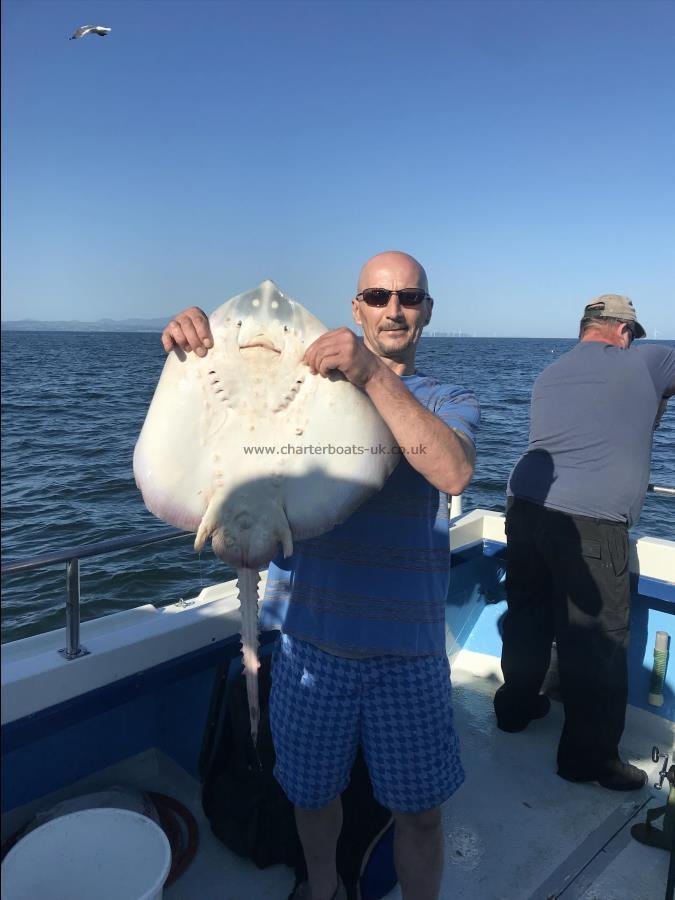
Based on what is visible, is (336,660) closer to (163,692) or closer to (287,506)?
(287,506)

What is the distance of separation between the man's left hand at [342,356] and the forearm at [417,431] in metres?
0.04

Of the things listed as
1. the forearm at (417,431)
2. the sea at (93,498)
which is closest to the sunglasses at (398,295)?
the forearm at (417,431)

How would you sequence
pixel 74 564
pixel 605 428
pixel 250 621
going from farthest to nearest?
pixel 605 428
pixel 74 564
pixel 250 621

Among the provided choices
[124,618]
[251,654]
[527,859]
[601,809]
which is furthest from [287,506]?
[601,809]

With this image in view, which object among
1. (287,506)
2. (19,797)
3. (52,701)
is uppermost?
(287,506)

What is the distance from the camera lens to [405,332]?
6.13 feet

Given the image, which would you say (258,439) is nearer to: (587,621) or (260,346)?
(260,346)

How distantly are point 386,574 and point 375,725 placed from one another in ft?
1.34

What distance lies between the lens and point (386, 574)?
178 cm

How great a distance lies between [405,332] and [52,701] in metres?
1.49

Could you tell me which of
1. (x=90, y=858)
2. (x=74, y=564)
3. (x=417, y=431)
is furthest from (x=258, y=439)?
(x=90, y=858)

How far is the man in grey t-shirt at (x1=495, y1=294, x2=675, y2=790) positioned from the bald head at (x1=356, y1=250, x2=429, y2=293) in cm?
122

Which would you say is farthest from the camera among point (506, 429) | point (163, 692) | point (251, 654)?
point (506, 429)

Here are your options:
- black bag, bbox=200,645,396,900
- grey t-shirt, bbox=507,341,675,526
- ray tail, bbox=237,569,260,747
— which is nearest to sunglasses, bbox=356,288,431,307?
ray tail, bbox=237,569,260,747
